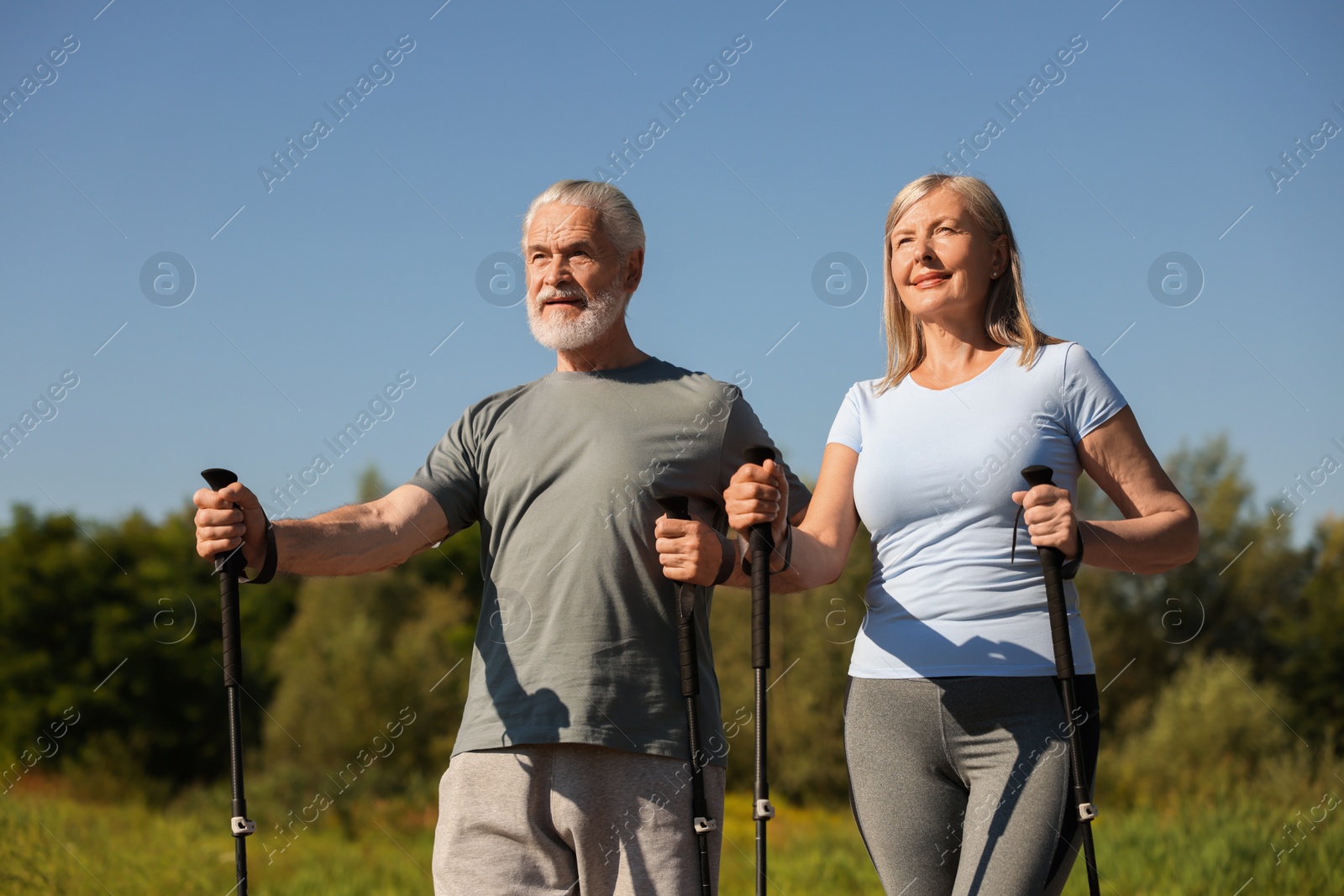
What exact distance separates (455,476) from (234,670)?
817 millimetres

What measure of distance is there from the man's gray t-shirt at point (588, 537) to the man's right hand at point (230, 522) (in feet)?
1.69

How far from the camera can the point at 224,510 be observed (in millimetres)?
3002

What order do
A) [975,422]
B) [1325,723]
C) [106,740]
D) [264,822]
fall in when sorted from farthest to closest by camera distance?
[106,740]
[1325,723]
[264,822]
[975,422]

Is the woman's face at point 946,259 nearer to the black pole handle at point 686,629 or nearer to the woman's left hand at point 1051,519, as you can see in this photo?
the woman's left hand at point 1051,519

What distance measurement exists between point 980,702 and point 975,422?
70 centimetres

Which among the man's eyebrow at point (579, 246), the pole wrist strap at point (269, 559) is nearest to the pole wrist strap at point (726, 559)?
the man's eyebrow at point (579, 246)

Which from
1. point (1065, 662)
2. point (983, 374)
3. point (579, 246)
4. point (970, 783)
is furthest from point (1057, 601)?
point (579, 246)

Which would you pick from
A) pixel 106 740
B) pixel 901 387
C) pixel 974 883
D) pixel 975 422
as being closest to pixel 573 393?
pixel 901 387

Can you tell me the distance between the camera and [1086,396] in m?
2.94

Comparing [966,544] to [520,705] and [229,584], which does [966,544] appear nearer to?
[520,705]

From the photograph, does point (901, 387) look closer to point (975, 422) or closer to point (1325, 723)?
point (975, 422)

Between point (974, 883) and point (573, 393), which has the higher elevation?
point (573, 393)

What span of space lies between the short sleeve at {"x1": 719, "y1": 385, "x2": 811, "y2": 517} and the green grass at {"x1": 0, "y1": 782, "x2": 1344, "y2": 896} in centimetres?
575

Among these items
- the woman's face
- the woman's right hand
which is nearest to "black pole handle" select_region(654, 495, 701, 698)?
the woman's right hand
